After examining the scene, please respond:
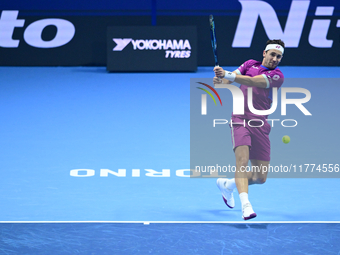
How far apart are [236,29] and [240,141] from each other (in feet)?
37.3

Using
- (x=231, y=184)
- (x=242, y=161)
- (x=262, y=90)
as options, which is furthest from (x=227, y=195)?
(x=262, y=90)

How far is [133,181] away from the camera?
22.3ft

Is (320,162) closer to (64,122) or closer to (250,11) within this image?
(64,122)

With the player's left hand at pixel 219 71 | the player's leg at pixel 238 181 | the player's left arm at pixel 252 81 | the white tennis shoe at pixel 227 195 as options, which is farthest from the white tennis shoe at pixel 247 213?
the player's left hand at pixel 219 71

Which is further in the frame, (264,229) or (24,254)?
(264,229)

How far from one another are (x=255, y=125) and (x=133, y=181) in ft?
6.64

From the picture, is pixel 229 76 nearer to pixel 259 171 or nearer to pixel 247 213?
pixel 259 171

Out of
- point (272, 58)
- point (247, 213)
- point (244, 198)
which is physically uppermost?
point (272, 58)

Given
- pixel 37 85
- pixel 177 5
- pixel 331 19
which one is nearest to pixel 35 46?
pixel 37 85

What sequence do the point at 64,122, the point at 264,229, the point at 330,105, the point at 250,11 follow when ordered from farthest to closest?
1. the point at 250,11
2. the point at 330,105
3. the point at 64,122
4. the point at 264,229

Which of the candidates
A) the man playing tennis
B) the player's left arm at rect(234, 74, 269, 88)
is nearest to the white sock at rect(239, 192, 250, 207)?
the man playing tennis

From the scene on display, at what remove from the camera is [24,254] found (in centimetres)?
456

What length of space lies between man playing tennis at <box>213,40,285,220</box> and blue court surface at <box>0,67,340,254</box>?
0.47 metres

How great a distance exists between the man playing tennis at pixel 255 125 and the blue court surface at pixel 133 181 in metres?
0.47
